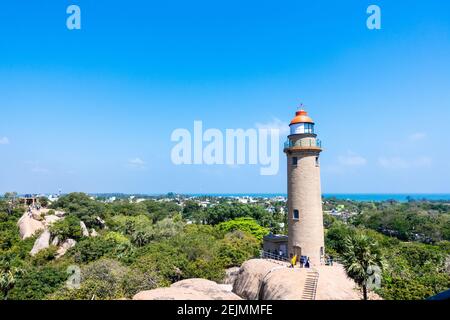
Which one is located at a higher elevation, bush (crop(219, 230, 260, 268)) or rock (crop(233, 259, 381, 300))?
rock (crop(233, 259, 381, 300))

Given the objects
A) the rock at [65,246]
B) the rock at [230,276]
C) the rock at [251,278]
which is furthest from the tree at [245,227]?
the rock at [251,278]

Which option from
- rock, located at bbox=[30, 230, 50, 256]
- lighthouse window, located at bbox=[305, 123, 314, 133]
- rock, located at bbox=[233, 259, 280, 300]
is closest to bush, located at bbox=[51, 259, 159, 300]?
rock, located at bbox=[233, 259, 280, 300]

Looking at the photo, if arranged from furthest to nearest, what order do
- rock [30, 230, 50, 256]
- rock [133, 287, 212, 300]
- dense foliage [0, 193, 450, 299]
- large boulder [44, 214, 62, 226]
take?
large boulder [44, 214, 62, 226], rock [30, 230, 50, 256], dense foliage [0, 193, 450, 299], rock [133, 287, 212, 300]

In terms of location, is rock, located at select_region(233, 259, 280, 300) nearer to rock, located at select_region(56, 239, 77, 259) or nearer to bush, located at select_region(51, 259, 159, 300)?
bush, located at select_region(51, 259, 159, 300)

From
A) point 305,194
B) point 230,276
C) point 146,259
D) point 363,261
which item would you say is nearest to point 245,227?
point 230,276

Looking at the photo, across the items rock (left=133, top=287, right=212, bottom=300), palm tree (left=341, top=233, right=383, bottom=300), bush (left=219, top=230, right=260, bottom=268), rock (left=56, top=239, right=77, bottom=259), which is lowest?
rock (left=56, top=239, right=77, bottom=259)

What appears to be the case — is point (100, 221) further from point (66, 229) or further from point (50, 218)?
point (66, 229)
